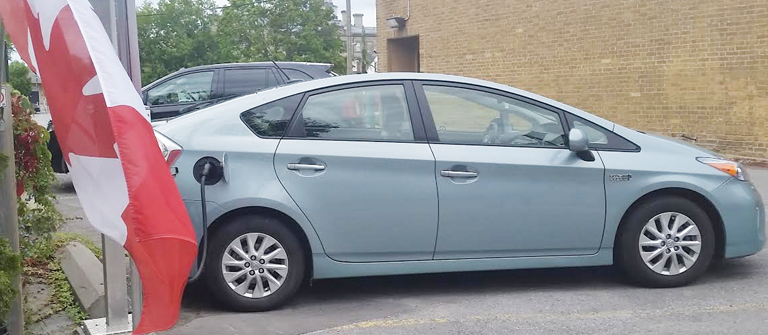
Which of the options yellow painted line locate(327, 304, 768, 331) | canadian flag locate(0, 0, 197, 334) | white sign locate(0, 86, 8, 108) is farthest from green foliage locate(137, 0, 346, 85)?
canadian flag locate(0, 0, 197, 334)

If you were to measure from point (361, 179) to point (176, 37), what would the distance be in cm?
4084

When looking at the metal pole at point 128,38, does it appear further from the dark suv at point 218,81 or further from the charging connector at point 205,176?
the dark suv at point 218,81

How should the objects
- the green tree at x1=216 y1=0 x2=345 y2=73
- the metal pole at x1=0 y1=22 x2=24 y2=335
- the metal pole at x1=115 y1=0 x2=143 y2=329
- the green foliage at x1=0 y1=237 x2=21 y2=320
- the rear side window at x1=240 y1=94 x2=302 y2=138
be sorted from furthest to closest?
1. the green tree at x1=216 y1=0 x2=345 y2=73
2. the rear side window at x1=240 y1=94 x2=302 y2=138
3. the metal pole at x1=115 y1=0 x2=143 y2=329
4. the metal pole at x1=0 y1=22 x2=24 y2=335
5. the green foliage at x1=0 y1=237 x2=21 y2=320

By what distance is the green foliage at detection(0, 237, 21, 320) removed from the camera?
3.74 m

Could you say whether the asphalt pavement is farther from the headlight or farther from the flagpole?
the headlight

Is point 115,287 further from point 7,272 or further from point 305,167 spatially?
point 305,167

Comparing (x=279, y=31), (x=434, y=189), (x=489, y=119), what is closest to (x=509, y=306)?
(x=434, y=189)

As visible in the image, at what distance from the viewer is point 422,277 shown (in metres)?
6.23

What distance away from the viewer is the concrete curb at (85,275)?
505 centimetres

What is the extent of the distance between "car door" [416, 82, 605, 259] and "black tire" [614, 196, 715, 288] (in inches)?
8.0

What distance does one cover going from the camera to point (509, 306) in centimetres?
538

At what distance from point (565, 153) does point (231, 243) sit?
2324mm

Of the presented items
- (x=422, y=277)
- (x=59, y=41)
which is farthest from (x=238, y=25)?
(x=59, y=41)

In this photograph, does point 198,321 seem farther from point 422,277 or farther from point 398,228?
point 422,277
